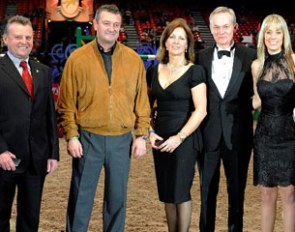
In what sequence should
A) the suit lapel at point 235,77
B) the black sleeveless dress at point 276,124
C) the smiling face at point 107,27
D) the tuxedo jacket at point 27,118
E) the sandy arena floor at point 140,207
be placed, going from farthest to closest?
the sandy arena floor at point 140,207
the suit lapel at point 235,77
the black sleeveless dress at point 276,124
the smiling face at point 107,27
the tuxedo jacket at point 27,118

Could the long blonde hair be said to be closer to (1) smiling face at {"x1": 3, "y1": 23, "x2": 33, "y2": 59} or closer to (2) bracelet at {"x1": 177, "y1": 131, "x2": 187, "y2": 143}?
(2) bracelet at {"x1": 177, "y1": 131, "x2": 187, "y2": 143}

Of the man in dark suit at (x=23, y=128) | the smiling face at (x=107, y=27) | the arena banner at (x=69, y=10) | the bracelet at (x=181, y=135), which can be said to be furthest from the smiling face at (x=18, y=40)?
the arena banner at (x=69, y=10)

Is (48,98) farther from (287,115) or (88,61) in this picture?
(287,115)

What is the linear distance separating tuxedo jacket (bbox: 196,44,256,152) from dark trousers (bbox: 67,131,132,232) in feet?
1.63

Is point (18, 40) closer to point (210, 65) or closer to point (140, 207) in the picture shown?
point (210, 65)

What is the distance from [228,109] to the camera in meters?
2.71

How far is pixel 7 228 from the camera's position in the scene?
2.40 metres

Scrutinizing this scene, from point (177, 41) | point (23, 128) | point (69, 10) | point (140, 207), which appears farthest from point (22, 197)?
point (69, 10)

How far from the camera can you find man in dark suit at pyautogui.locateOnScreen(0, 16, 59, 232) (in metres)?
2.27

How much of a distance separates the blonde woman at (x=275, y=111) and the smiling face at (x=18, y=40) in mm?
1248

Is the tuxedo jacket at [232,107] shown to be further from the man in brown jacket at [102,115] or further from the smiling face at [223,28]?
the man in brown jacket at [102,115]

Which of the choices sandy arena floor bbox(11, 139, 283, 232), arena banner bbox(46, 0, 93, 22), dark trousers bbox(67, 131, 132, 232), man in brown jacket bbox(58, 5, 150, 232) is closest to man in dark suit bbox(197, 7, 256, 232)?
man in brown jacket bbox(58, 5, 150, 232)

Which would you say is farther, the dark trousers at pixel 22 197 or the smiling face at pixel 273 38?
the smiling face at pixel 273 38

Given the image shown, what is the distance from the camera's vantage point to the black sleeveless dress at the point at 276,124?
2584 millimetres
